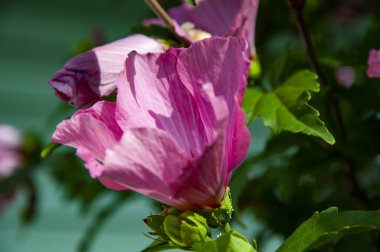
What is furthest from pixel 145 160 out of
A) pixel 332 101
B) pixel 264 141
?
pixel 264 141

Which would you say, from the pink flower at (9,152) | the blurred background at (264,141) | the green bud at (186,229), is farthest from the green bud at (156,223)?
the pink flower at (9,152)

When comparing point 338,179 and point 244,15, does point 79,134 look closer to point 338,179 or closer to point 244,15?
point 244,15

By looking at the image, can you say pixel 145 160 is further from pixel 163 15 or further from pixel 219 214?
pixel 163 15

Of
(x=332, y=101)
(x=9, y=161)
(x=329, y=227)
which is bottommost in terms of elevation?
(x=9, y=161)

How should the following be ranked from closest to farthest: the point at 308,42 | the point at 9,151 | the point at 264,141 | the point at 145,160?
the point at 145,160
the point at 308,42
the point at 264,141
the point at 9,151

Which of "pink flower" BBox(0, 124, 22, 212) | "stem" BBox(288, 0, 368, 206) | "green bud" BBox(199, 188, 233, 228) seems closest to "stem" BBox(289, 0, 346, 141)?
"stem" BBox(288, 0, 368, 206)

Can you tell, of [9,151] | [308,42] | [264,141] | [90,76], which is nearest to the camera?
[90,76]

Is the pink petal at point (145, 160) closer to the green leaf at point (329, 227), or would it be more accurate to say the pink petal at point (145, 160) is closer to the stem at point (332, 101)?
the green leaf at point (329, 227)
